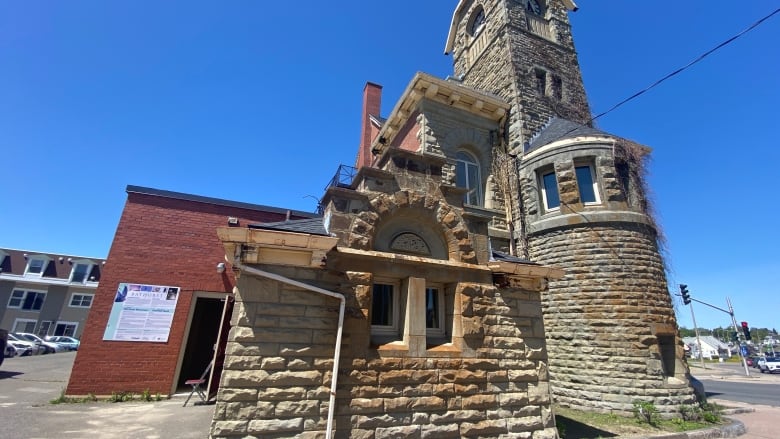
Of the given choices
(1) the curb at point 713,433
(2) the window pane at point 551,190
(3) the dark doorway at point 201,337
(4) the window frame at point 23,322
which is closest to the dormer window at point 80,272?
(4) the window frame at point 23,322

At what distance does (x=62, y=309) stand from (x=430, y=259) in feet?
143

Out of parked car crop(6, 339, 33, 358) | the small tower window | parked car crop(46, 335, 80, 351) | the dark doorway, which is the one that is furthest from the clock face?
parked car crop(46, 335, 80, 351)

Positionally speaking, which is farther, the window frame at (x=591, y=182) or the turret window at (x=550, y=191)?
the turret window at (x=550, y=191)

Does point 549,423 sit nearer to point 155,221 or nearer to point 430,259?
point 430,259

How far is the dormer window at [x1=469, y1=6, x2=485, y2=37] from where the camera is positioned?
17.2 m

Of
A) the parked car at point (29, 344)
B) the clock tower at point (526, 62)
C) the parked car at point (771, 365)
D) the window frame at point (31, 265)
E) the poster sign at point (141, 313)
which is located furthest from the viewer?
the window frame at point (31, 265)

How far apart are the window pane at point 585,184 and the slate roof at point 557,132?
1.14 meters

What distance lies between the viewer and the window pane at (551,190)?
1109 cm

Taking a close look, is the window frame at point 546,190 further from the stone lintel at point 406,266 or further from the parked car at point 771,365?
the parked car at point 771,365

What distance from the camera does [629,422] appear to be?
8008mm

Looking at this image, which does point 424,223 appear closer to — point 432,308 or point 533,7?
point 432,308

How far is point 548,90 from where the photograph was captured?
1420cm

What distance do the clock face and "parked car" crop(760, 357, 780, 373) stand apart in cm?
4102

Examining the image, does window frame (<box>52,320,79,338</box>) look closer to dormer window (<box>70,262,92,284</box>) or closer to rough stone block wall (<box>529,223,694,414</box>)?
dormer window (<box>70,262,92,284</box>)
